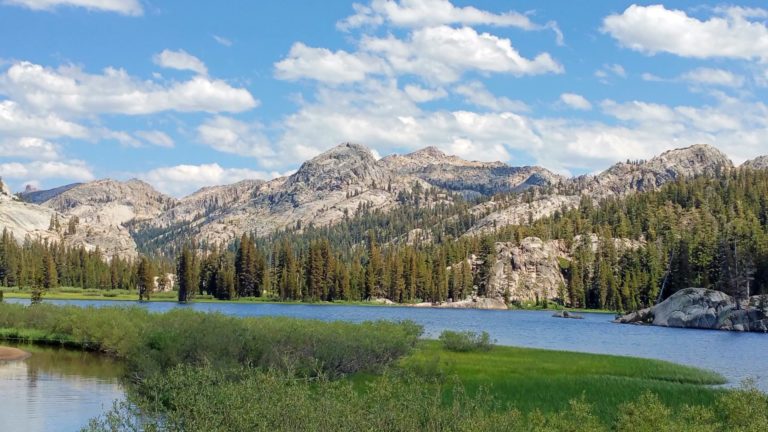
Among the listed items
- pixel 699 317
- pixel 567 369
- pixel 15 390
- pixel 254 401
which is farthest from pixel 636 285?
pixel 254 401

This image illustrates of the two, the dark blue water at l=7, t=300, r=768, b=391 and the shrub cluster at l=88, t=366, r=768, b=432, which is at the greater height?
the shrub cluster at l=88, t=366, r=768, b=432

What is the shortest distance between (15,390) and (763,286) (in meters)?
149

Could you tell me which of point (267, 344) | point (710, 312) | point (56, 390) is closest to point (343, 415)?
point (267, 344)

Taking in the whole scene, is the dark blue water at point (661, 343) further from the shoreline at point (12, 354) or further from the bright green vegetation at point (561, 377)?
the shoreline at point (12, 354)

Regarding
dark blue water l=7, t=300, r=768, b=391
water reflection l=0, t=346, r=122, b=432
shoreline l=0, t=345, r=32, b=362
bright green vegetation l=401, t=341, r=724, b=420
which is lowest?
dark blue water l=7, t=300, r=768, b=391

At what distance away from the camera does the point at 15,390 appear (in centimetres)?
4959

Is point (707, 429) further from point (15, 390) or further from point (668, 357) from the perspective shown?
point (668, 357)

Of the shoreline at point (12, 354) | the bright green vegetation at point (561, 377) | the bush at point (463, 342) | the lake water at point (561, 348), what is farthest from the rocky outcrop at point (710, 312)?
the shoreline at point (12, 354)

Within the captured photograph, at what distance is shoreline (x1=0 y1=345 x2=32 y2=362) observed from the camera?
66.4 meters

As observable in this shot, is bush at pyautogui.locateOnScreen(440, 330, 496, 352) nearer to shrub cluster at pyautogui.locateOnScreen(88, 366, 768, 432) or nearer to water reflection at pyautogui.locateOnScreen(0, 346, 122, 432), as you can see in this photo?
water reflection at pyautogui.locateOnScreen(0, 346, 122, 432)

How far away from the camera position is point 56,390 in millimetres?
49938

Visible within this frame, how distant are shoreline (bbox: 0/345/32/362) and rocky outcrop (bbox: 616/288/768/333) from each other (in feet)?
362

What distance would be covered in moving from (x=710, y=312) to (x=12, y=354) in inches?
4580

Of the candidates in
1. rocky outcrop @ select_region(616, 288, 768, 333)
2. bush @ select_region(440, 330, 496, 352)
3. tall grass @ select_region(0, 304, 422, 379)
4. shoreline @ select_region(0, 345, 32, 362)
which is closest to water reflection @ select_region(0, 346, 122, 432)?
shoreline @ select_region(0, 345, 32, 362)
